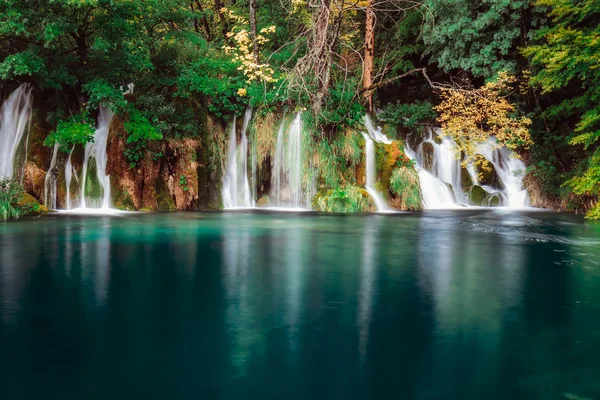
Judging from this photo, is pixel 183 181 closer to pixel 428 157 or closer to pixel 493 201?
pixel 428 157

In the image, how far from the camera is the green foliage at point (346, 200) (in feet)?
62.6

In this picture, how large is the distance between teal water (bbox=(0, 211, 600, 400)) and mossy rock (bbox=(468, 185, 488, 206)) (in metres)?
9.72

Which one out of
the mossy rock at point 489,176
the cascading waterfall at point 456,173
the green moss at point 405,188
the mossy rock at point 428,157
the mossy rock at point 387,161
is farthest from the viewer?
the mossy rock at point 428,157

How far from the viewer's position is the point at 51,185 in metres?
18.5

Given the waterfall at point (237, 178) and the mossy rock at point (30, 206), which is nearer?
the mossy rock at point (30, 206)

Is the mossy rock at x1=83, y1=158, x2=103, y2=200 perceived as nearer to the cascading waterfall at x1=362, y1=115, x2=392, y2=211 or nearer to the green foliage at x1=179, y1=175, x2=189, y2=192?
the green foliage at x1=179, y1=175, x2=189, y2=192

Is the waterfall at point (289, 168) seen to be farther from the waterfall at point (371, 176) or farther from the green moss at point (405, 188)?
the green moss at point (405, 188)

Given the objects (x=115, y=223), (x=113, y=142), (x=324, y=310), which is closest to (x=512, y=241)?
(x=324, y=310)

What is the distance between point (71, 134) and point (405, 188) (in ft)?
35.4

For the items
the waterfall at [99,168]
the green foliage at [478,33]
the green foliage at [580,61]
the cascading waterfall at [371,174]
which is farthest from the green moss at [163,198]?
the green foliage at [580,61]

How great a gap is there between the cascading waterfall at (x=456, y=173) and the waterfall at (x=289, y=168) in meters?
4.54

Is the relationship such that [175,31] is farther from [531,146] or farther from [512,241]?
[512,241]

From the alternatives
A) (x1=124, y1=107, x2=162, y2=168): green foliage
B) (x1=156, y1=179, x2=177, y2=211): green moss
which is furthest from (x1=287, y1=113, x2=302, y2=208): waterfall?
(x1=124, y1=107, x2=162, y2=168): green foliage

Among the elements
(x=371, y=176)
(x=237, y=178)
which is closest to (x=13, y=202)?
(x=237, y=178)
